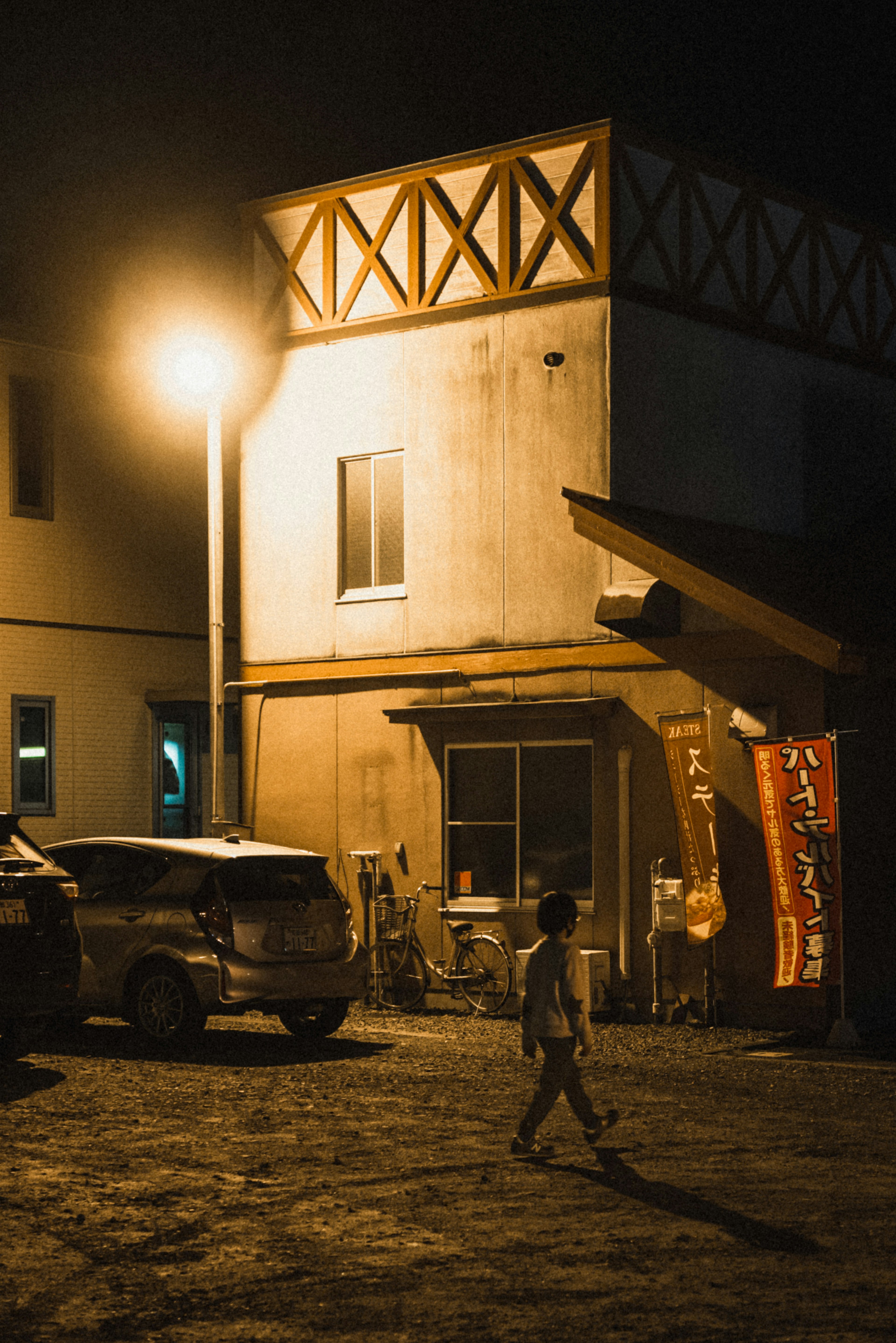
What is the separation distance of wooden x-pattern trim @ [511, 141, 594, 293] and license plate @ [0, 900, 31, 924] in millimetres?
9037

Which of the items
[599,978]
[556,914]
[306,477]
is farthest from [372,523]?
[556,914]

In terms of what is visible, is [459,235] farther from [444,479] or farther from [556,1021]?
[556,1021]

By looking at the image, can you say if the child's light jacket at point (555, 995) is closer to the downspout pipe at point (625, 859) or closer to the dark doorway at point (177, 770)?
the downspout pipe at point (625, 859)

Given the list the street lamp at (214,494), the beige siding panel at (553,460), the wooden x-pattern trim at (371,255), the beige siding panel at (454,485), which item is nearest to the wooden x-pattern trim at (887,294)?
the beige siding panel at (553,460)

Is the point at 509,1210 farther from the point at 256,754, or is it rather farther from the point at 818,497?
the point at 818,497

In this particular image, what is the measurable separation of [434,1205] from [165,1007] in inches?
248

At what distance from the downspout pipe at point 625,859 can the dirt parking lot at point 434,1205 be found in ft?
10.9

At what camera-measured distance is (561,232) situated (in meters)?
18.3

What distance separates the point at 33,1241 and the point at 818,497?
15.0 meters

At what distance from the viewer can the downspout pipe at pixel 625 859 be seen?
56.2ft

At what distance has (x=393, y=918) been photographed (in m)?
18.5

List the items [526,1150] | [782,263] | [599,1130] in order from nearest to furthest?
[526,1150] < [599,1130] < [782,263]

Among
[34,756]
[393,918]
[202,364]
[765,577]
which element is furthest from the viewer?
[34,756]

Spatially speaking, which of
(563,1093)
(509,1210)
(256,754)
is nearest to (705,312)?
(256,754)
